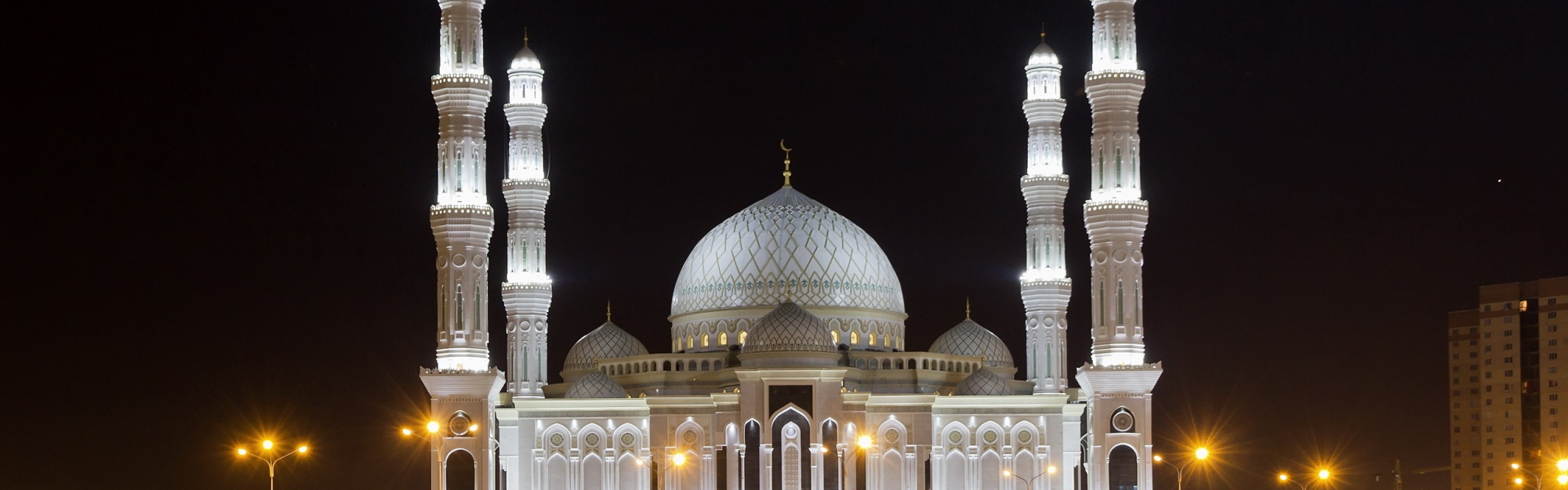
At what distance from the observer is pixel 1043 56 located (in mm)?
51469

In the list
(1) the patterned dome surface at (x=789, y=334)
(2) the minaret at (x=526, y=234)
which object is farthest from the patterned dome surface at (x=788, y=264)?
(2) the minaret at (x=526, y=234)

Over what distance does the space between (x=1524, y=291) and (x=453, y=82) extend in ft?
100

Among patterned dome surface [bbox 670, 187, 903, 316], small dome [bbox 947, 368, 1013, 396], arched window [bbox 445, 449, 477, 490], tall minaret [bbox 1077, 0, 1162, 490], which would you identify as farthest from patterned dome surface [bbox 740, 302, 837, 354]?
arched window [bbox 445, 449, 477, 490]

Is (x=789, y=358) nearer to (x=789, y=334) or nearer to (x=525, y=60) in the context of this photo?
(x=789, y=334)

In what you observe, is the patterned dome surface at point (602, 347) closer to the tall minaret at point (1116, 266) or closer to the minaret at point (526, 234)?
the minaret at point (526, 234)

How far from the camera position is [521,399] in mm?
48281

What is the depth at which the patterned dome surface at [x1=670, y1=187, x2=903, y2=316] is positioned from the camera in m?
52.3

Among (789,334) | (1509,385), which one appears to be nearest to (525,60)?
(789,334)

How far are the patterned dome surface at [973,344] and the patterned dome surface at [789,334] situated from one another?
4918mm

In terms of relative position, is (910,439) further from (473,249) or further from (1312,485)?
(1312,485)

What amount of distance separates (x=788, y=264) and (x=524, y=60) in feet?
24.7

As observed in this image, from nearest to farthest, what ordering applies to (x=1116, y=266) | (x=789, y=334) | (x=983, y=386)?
(x=1116, y=266) → (x=789, y=334) → (x=983, y=386)

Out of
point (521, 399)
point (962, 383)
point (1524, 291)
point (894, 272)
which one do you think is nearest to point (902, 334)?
point (894, 272)

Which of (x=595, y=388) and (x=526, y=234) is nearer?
(x=595, y=388)
